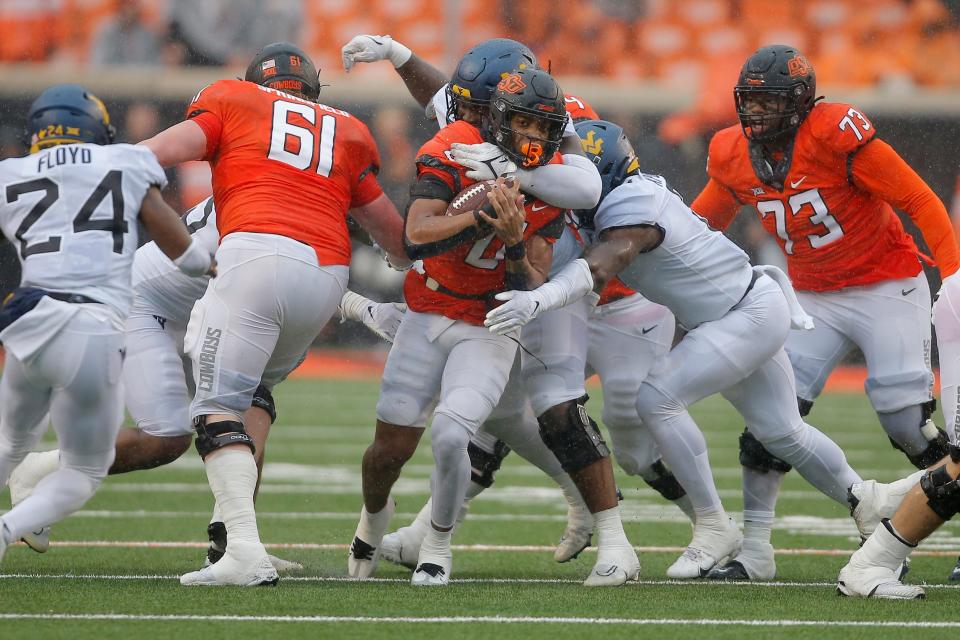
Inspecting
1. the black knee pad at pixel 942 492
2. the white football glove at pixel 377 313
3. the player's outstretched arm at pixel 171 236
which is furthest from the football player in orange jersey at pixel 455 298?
the black knee pad at pixel 942 492

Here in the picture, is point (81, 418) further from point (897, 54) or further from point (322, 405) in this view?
point (897, 54)

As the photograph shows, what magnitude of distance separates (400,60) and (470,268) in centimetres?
135

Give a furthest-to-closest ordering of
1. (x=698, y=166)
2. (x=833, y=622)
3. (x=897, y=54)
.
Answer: (x=897, y=54), (x=698, y=166), (x=833, y=622)

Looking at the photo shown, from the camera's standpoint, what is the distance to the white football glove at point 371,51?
18.2ft

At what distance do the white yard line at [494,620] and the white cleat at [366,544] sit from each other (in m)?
1.04

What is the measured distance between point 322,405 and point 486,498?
420cm

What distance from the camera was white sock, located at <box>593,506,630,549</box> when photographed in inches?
184

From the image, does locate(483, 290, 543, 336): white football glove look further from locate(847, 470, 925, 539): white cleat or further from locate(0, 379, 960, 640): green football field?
locate(847, 470, 925, 539): white cleat

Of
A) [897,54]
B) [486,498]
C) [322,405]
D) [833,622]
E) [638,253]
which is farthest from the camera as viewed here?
[897,54]

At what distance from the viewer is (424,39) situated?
1508 cm

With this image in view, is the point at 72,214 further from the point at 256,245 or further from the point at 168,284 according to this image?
the point at 168,284

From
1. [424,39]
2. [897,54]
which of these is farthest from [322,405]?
[897,54]

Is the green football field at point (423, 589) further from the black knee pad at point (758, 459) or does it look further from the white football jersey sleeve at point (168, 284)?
the white football jersey sleeve at point (168, 284)

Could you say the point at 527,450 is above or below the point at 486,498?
above
